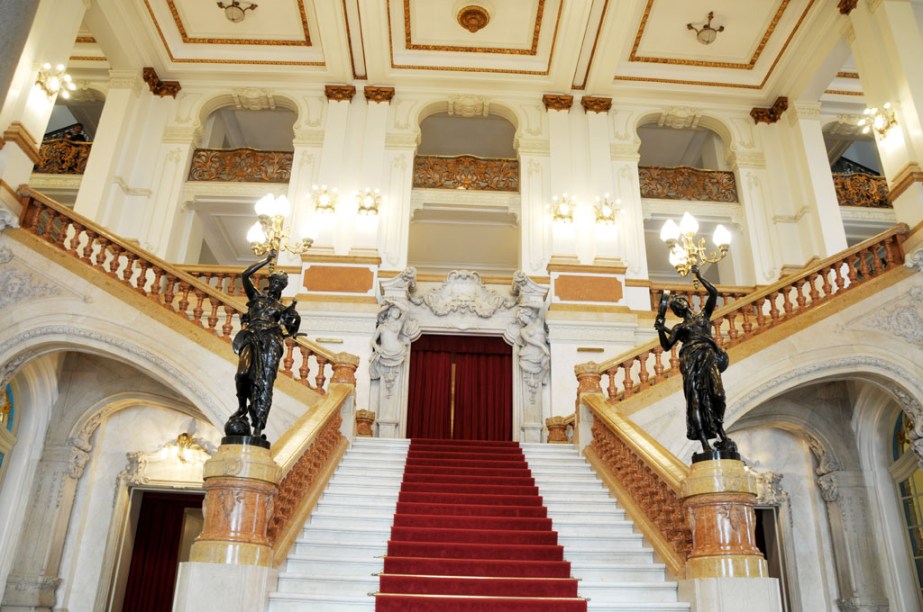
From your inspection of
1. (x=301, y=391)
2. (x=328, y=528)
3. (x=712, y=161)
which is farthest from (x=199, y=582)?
(x=712, y=161)

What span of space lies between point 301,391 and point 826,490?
6.85 m

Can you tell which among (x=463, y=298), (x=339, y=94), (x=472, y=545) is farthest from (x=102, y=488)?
(x=339, y=94)

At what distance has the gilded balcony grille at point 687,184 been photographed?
38.3 ft

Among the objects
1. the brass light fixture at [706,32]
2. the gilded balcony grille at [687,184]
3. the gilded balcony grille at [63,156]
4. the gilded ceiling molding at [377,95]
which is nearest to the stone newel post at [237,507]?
the gilded ceiling molding at [377,95]

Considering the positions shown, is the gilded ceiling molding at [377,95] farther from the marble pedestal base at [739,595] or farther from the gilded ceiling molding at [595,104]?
the marble pedestal base at [739,595]

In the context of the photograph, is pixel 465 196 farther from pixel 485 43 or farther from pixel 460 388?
pixel 460 388

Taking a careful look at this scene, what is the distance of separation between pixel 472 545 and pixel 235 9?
9508mm

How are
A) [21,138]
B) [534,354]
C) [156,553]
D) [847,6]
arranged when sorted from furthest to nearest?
[534,354], [847,6], [156,553], [21,138]

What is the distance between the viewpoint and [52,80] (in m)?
8.36

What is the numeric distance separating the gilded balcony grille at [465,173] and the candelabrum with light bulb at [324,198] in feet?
4.71

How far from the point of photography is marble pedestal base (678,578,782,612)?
12.6ft

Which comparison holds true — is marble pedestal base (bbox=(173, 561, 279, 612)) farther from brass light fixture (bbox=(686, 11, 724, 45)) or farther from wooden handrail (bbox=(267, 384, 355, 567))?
brass light fixture (bbox=(686, 11, 724, 45))

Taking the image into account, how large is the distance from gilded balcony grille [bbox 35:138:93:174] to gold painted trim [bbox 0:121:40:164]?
12.1 ft

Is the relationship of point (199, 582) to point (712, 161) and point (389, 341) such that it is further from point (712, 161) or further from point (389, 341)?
point (712, 161)
